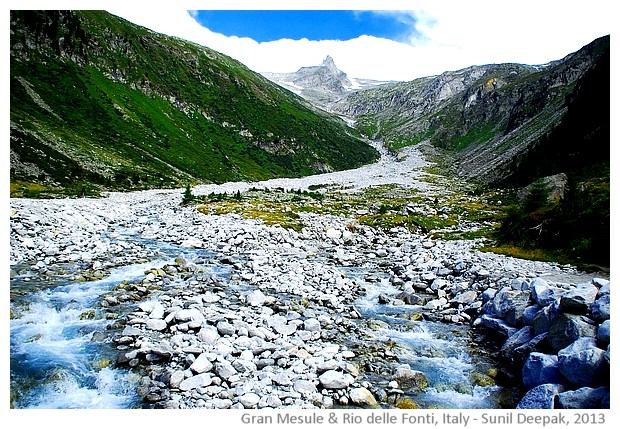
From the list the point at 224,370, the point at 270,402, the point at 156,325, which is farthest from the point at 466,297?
the point at 156,325

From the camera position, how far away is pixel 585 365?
8289 mm

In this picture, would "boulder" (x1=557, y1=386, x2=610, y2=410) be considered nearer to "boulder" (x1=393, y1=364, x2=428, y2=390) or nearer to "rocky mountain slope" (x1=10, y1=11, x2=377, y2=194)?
"boulder" (x1=393, y1=364, x2=428, y2=390)

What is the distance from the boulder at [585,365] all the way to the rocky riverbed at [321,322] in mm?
26

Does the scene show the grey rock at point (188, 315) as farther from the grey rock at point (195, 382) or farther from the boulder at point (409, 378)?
the boulder at point (409, 378)

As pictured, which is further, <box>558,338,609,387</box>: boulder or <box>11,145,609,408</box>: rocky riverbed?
<box>11,145,609,408</box>: rocky riverbed

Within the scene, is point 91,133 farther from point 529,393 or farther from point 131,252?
point 529,393

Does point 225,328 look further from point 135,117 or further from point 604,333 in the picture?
point 135,117

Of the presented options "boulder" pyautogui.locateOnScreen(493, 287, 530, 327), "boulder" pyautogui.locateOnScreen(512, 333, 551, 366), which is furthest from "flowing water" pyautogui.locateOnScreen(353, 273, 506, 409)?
"boulder" pyautogui.locateOnScreen(493, 287, 530, 327)

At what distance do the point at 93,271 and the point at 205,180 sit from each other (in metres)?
79.6

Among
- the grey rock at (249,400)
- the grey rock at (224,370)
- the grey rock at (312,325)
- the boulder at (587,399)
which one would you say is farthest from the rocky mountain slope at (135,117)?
the boulder at (587,399)

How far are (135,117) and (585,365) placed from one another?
121379 mm

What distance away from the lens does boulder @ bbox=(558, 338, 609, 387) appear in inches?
322

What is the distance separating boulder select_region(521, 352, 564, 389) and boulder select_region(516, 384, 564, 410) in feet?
1.89
